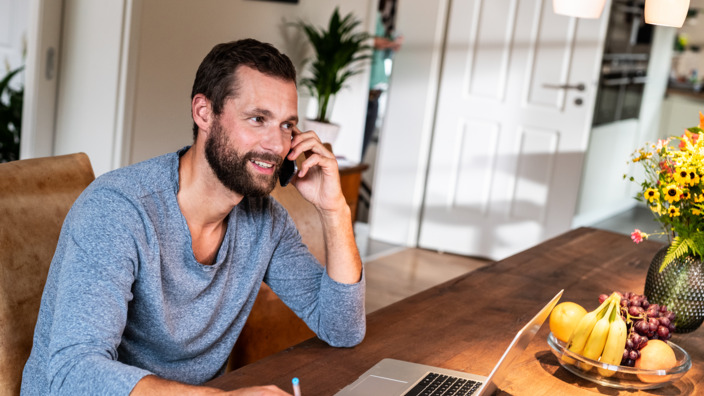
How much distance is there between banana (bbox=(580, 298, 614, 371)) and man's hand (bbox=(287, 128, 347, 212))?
0.53m

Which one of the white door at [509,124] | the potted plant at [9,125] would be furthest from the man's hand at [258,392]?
the white door at [509,124]

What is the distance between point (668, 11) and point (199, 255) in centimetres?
111

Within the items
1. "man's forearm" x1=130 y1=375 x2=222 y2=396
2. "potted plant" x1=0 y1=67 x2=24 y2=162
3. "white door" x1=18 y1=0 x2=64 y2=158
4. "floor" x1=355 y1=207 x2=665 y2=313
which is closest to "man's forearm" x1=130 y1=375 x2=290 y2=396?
"man's forearm" x1=130 y1=375 x2=222 y2=396

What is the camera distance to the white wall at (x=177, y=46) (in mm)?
3205

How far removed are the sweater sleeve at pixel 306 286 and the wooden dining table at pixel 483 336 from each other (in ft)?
0.23

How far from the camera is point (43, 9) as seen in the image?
2.92m

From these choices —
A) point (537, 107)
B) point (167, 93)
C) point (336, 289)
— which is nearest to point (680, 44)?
point (537, 107)

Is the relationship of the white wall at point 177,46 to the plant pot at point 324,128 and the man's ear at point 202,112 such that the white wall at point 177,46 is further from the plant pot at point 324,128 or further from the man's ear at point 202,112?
the man's ear at point 202,112

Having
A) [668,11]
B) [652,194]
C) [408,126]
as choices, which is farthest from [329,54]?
[652,194]

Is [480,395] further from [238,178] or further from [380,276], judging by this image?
[380,276]

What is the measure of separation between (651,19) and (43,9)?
7.05 ft

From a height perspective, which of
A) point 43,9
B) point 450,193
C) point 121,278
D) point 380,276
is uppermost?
point 43,9

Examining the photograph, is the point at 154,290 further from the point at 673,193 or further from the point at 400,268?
the point at 400,268

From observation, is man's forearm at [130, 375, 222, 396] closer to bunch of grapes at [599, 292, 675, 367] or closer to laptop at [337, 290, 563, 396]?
laptop at [337, 290, 563, 396]
